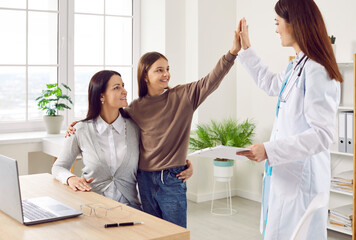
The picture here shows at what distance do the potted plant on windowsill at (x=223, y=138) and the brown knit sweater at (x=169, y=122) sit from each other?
2.21 meters

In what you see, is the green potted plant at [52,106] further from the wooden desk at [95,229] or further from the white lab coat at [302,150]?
the white lab coat at [302,150]

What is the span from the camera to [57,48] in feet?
16.5

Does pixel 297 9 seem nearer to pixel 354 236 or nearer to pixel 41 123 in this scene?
pixel 354 236

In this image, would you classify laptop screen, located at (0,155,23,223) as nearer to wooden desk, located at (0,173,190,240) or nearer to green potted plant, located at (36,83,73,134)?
wooden desk, located at (0,173,190,240)

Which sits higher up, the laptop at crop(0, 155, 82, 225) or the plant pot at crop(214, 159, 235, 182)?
the laptop at crop(0, 155, 82, 225)

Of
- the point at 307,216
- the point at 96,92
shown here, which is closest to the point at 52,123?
the point at 96,92

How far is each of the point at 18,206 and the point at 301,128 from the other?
3.69ft

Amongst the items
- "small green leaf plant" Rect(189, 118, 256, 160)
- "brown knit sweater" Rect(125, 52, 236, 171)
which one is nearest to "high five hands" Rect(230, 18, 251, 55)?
"brown knit sweater" Rect(125, 52, 236, 171)

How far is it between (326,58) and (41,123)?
362cm

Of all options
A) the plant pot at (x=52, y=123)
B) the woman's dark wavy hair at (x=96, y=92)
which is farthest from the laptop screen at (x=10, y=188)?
the plant pot at (x=52, y=123)

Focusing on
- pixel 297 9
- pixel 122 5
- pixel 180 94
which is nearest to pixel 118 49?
pixel 122 5

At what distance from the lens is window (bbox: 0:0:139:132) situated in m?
4.79

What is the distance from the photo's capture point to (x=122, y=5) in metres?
5.37

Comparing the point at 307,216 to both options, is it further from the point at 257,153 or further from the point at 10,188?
the point at 10,188
